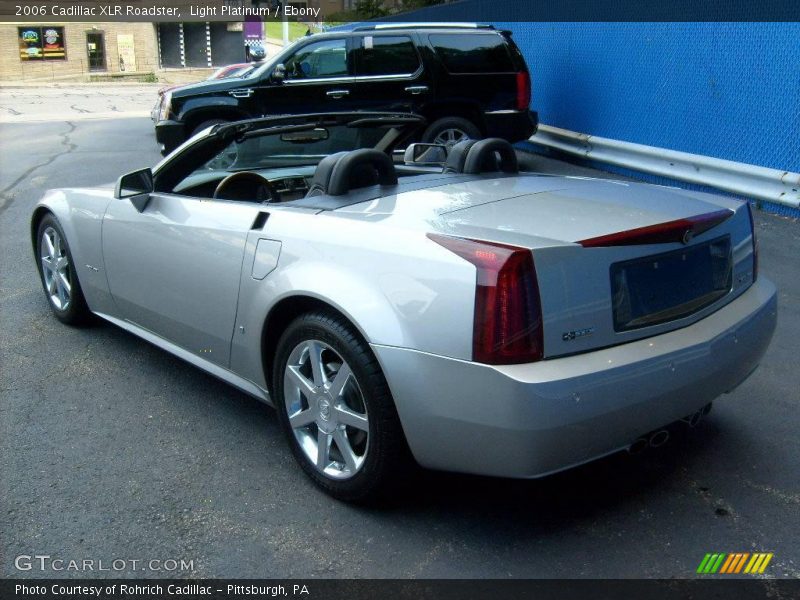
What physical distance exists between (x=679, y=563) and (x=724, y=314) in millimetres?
984

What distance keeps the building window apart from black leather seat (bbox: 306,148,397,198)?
1924 inches

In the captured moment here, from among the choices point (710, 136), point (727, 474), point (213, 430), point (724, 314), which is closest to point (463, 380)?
point (724, 314)

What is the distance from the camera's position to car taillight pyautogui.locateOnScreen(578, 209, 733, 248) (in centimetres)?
298

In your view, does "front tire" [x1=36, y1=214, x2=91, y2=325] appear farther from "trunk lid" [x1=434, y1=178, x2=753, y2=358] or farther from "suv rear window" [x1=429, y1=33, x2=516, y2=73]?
"suv rear window" [x1=429, y1=33, x2=516, y2=73]

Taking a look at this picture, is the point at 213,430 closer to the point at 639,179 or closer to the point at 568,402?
the point at 568,402

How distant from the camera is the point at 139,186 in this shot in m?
4.38

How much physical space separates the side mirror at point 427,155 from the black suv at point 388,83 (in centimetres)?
625

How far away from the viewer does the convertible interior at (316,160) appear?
3.82 metres

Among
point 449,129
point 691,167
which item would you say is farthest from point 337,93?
point 691,167

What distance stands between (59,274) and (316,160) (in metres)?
1.86

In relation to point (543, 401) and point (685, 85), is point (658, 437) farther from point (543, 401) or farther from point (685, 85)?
point (685, 85)

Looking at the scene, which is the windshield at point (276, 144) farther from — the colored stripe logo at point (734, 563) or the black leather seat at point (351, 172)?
the colored stripe logo at point (734, 563)

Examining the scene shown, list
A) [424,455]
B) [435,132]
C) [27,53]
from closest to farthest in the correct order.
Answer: [424,455]
[435,132]
[27,53]

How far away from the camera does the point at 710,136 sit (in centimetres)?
931
